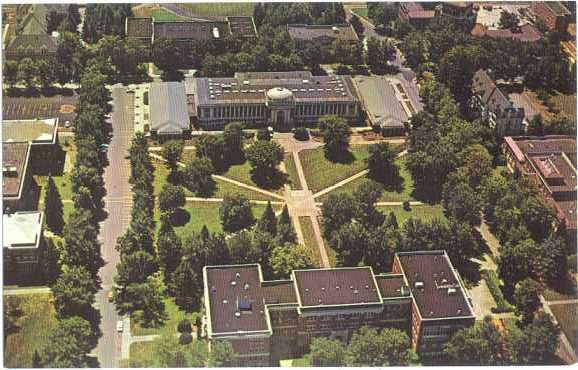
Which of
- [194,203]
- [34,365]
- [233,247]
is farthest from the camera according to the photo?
[194,203]

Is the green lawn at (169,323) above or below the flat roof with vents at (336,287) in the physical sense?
below

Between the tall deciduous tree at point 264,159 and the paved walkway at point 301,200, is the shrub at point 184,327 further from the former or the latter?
the tall deciduous tree at point 264,159

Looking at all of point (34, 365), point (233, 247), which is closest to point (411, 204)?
point (233, 247)

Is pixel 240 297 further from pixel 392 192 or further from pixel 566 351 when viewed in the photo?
pixel 392 192

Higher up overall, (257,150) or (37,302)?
(257,150)

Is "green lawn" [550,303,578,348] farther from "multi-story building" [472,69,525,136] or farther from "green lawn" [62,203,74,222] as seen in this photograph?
"green lawn" [62,203,74,222]

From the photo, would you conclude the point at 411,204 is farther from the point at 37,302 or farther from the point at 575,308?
the point at 37,302

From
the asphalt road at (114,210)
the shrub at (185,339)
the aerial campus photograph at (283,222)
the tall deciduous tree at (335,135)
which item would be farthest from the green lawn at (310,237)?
the asphalt road at (114,210)
